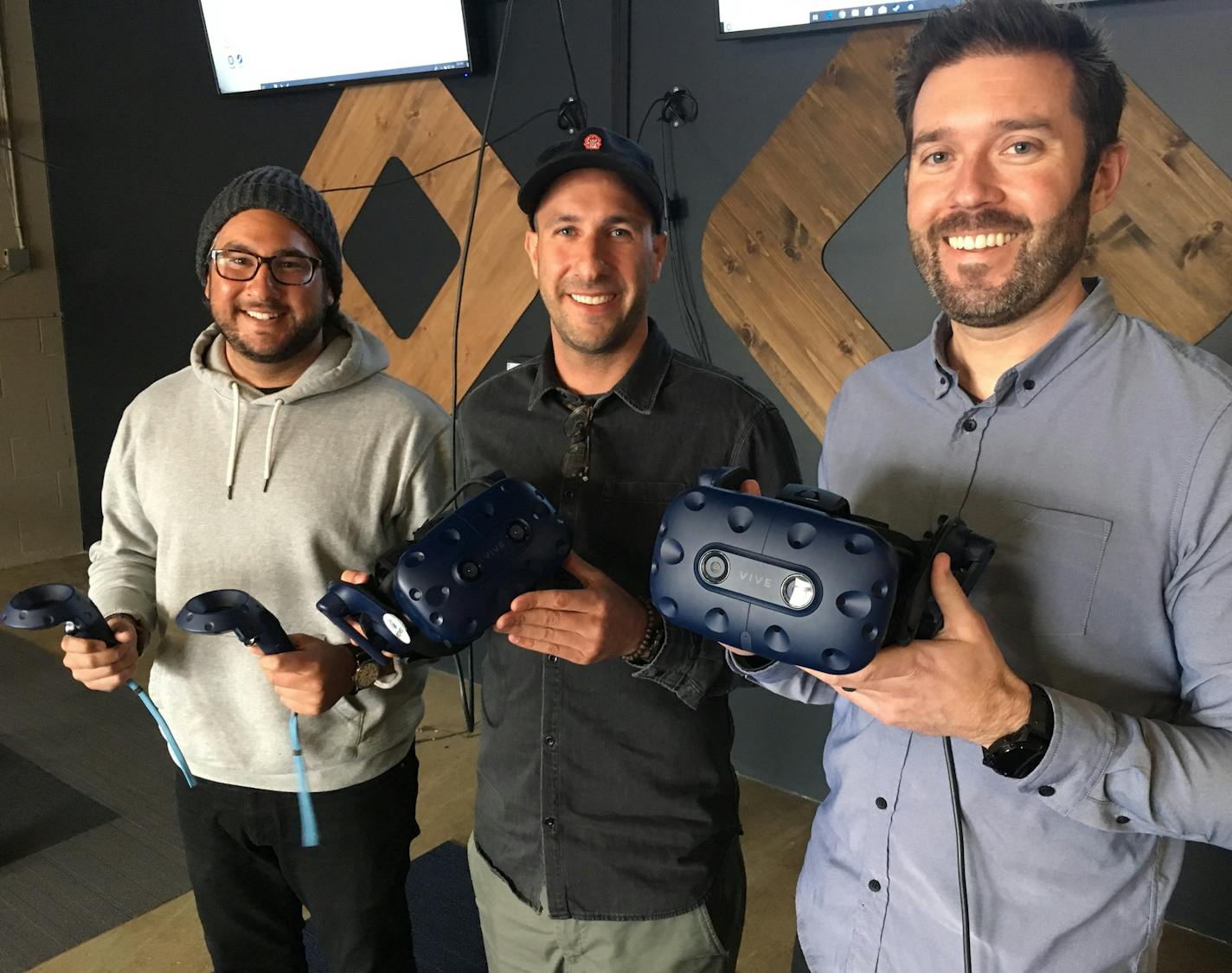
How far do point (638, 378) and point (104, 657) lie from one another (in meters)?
0.86

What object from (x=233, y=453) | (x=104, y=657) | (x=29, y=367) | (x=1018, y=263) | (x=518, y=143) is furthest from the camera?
(x=29, y=367)

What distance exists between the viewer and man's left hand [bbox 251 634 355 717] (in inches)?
45.9

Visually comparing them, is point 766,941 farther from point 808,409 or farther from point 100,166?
point 100,166

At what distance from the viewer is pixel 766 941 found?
6.66 feet

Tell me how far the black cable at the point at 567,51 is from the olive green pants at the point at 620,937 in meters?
2.23

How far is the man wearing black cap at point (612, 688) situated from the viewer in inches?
45.6

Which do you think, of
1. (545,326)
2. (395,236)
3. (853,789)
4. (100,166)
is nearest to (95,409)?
(100,166)

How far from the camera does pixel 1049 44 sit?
84 centimetres

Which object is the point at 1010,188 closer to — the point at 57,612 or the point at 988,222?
the point at 988,222

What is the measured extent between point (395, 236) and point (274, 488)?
2.14 metres

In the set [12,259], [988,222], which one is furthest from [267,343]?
[12,259]

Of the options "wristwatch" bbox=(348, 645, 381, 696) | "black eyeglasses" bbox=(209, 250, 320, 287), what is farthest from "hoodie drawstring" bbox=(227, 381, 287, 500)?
"wristwatch" bbox=(348, 645, 381, 696)

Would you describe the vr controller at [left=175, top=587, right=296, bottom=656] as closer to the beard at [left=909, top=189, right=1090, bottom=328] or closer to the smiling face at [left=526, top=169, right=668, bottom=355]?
the smiling face at [left=526, top=169, right=668, bottom=355]

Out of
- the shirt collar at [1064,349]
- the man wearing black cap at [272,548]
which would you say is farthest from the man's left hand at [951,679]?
the man wearing black cap at [272,548]
